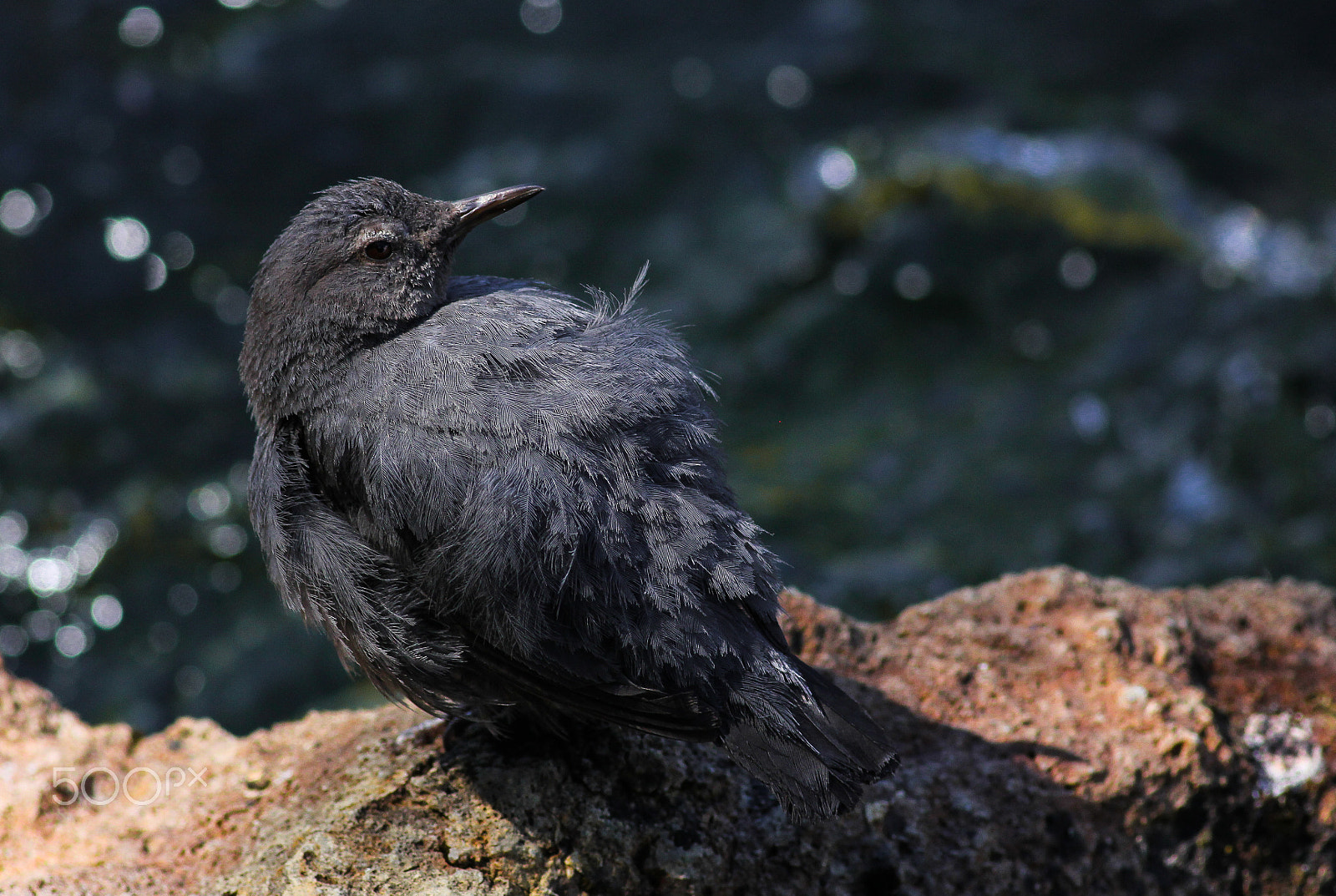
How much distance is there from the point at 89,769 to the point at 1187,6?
10.5 m

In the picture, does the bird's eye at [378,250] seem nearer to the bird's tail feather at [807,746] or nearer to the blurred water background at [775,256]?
the bird's tail feather at [807,746]

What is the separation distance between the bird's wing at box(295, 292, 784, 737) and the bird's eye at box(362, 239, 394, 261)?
51cm

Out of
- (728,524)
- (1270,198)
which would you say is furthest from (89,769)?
(1270,198)

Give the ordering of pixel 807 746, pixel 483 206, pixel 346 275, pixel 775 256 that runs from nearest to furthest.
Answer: pixel 807 746 → pixel 346 275 → pixel 483 206 → pixel 775 256

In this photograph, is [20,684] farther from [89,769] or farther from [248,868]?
[248,868]

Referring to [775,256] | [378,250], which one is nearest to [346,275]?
[378,250]

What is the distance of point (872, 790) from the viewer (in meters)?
3.69

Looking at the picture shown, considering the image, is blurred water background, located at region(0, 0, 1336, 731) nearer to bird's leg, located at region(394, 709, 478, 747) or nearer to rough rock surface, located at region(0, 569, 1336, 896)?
rough rock surface, located at region(0, 569, 1336, 896)

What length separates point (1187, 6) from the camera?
10695 mm

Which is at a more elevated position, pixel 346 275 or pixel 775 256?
pixel 346 275

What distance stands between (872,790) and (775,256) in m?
5.55

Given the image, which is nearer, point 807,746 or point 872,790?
point 807,746

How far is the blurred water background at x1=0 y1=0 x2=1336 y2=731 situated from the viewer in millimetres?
7145

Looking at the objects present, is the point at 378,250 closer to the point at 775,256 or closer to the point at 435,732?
the point at 435,732
